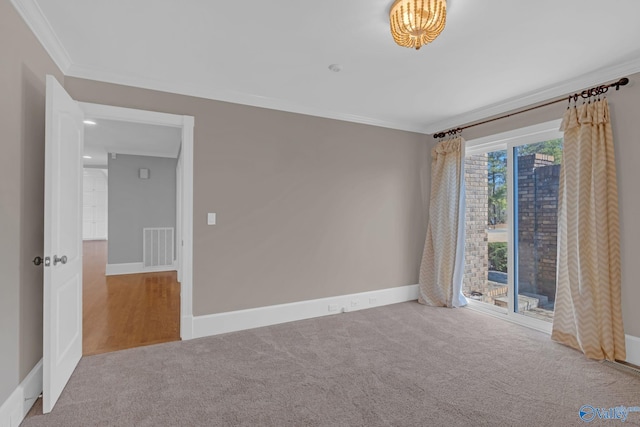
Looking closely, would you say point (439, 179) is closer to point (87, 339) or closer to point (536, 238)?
point (536, 238)

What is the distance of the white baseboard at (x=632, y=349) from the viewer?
2641mm

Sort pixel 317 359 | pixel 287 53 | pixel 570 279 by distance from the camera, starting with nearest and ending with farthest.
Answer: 1. pixel 287 53
2. pixel 317 359
3. pixel 570 279

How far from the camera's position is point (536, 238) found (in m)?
3.48

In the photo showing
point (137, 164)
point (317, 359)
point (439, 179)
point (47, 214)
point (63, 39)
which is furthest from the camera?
point (137, 164)

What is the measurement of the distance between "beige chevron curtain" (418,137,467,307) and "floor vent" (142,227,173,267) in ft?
17.0

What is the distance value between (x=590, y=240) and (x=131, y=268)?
723 cm

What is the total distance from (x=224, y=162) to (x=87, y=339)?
218cm

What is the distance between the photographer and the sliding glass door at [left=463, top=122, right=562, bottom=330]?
3.37 meters

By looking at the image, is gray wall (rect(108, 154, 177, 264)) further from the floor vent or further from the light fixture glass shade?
the light fixture glass shade

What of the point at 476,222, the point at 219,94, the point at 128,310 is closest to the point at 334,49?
the point at 219,94

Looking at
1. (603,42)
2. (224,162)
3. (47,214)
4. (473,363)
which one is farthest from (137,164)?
(603,42)

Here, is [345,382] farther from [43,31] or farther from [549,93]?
[549,93]

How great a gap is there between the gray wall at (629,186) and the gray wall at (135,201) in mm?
7014

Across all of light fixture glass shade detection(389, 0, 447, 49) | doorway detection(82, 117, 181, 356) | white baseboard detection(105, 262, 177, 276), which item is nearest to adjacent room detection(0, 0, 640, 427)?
light fixture glass shade detection(389, 0, 447, 49)
